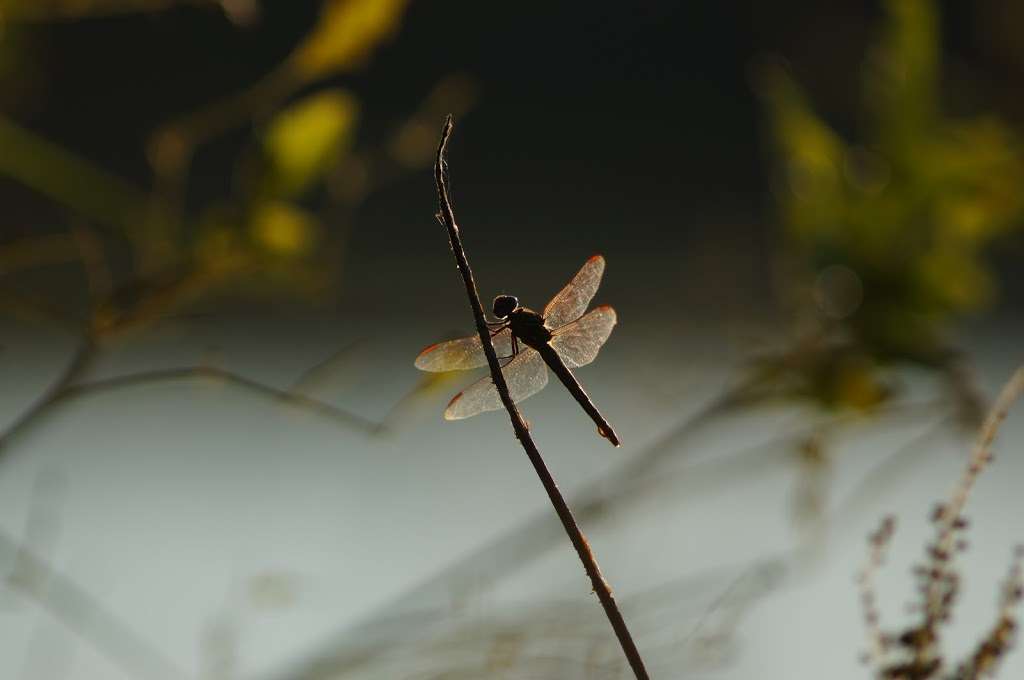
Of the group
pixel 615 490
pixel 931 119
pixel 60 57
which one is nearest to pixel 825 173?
pixel 931 119

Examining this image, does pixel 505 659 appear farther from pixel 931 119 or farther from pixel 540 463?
pixel 931 119

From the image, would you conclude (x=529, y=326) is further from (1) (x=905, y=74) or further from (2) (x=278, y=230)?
(1) (x=905, y=74)

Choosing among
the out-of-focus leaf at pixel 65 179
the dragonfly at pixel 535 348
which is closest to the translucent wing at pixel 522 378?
the dragonfly at pixel 535 348

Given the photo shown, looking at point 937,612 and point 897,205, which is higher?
point 897,205

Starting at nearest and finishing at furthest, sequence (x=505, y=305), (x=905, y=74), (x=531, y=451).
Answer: (x=531, y=451), (x=505, y=305), (x=905, y=74)

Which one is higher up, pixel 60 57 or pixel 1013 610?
pixel 60 57

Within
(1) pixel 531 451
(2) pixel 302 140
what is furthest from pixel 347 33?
(1) pixel 531 451
